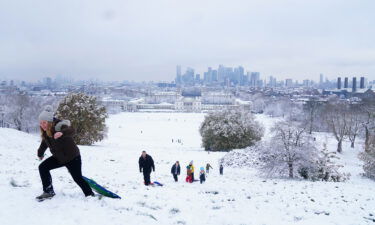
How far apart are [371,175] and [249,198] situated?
1440 cm

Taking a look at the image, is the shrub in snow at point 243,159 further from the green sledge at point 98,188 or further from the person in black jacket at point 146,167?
the green sledge at point 98,188

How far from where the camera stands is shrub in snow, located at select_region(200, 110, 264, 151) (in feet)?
87.7

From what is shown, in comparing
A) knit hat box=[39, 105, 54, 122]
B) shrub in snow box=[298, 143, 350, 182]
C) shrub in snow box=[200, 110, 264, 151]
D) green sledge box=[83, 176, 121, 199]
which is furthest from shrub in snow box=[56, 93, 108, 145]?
knit hat box=[39, 105, 54, 122]

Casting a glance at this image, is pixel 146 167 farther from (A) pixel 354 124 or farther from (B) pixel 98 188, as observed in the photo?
(A) pixel 354 124

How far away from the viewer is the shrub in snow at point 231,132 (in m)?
26.7

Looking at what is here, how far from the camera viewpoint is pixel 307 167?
1480cm

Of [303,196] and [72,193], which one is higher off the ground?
[72,193]

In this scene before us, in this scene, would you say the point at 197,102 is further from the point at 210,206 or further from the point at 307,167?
the point at 210,206

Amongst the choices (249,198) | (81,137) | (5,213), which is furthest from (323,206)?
(81,137)

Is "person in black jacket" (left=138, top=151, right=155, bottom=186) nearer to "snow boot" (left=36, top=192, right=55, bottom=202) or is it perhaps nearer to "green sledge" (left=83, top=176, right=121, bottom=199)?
"green sledge" (left=83, top=176, right=121, bottom=199)

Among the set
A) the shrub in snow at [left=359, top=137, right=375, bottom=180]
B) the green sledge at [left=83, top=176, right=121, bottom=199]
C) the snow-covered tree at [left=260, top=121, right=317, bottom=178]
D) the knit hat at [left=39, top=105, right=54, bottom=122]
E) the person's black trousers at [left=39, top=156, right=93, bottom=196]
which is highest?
the knit hat at [left=39, top=105, right=54, bottom=122]

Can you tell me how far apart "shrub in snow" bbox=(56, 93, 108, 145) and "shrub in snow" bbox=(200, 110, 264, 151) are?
9852mm

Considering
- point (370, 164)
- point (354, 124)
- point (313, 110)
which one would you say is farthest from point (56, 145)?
point (313, 110)

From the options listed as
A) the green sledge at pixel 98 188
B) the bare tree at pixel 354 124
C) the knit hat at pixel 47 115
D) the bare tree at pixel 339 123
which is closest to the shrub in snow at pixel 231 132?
the bare tree at pixel 339 123
